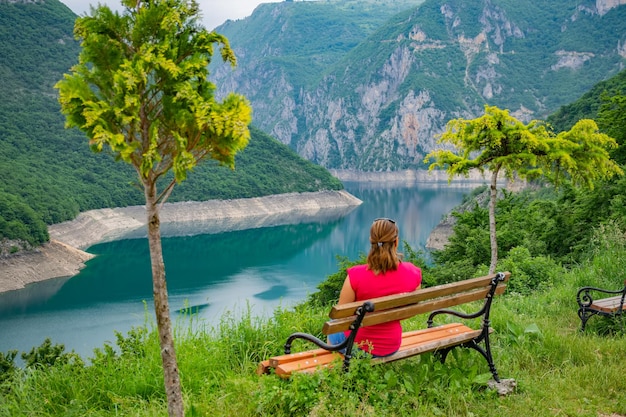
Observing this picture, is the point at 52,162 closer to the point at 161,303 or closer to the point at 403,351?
the point at 403,351

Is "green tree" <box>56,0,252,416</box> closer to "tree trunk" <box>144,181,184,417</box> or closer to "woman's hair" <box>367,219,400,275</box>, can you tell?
"tree trunk" <box>144,181,184,417</box>

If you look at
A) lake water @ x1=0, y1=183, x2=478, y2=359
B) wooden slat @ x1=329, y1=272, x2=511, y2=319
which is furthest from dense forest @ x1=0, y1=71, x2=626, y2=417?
lake water @ x1=0, y1=183, x2=478, y2=359

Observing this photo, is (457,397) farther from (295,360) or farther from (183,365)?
(183,365)

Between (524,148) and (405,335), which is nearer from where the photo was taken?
(405,335)

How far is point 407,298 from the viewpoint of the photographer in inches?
138

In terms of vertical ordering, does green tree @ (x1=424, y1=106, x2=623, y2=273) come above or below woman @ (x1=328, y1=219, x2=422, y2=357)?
above

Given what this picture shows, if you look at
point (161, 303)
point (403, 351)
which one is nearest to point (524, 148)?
point (403, 351)

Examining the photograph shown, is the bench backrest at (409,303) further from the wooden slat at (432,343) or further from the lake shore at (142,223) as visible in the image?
the lake shore at (142,223)

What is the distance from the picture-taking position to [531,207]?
749 inches

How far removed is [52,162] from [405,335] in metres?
110

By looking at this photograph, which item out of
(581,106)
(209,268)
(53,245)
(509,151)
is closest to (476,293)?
(509,151)

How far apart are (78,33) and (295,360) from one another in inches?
95.0

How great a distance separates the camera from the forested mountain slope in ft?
246

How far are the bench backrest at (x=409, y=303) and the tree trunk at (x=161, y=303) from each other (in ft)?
3.05
